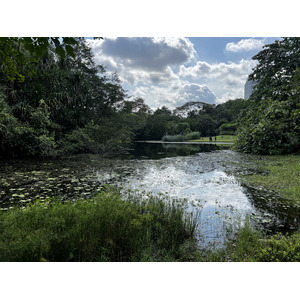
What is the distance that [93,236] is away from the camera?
2479 mm

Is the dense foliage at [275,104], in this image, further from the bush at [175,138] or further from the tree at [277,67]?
the bush at [175,138]

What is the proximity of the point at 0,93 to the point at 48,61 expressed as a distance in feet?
14.8

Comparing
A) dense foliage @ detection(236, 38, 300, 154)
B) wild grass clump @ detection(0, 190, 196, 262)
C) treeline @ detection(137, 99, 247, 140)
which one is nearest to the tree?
dense foliage @ detection(236, 38, 300, 154)

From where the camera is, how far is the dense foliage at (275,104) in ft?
41.8

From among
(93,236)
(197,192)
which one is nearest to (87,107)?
(197,192)

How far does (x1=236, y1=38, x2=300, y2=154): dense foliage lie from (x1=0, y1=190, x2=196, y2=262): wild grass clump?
12105 mm

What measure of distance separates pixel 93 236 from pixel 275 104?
48.4ft

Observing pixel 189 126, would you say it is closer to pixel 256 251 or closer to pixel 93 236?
pixel 256 251

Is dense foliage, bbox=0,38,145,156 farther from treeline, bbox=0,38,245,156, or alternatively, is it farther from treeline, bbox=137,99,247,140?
treeline, bbox=137,99,247,140

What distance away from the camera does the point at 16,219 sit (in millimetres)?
2742

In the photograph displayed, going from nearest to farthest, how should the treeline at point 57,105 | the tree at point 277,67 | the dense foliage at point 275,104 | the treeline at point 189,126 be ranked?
the treeline at point 57,105 → the dense foliage at point 275,104 → the tree at point 277,67 → the treeline at point 189,126

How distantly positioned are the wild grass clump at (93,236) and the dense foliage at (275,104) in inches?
477

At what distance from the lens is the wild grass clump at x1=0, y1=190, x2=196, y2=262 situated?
2.11 metres

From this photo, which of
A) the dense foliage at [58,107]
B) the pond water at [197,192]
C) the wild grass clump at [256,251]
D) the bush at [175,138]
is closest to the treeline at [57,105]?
the dense foliage at [58,107]
